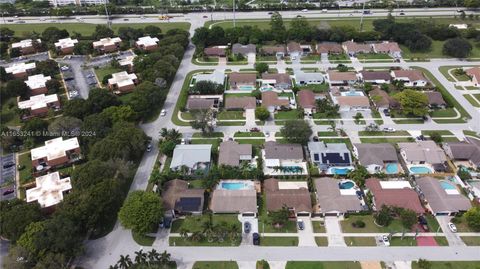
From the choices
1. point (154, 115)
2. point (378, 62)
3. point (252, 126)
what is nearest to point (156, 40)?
point (154, 115)

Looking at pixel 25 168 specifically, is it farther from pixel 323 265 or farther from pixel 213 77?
pixel 323 265

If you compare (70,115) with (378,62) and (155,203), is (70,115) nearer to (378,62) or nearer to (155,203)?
(155,203)

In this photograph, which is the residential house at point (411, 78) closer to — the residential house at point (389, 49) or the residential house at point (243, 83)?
the residential house at point (389, 49)

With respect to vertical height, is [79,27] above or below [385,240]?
above

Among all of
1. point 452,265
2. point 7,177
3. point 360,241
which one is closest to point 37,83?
point 7,177

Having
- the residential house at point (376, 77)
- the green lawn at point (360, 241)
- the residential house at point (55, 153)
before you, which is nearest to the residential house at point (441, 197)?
the green lawn at point (360, 241)

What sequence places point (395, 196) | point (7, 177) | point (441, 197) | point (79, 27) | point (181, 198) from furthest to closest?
point (79, 27), point (7, 177), point (181, 198), point (395, 196), point (441, 197)

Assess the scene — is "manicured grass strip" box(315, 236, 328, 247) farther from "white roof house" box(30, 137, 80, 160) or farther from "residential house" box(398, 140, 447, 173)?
"white roof house" box(30, 137, 80, 160)
